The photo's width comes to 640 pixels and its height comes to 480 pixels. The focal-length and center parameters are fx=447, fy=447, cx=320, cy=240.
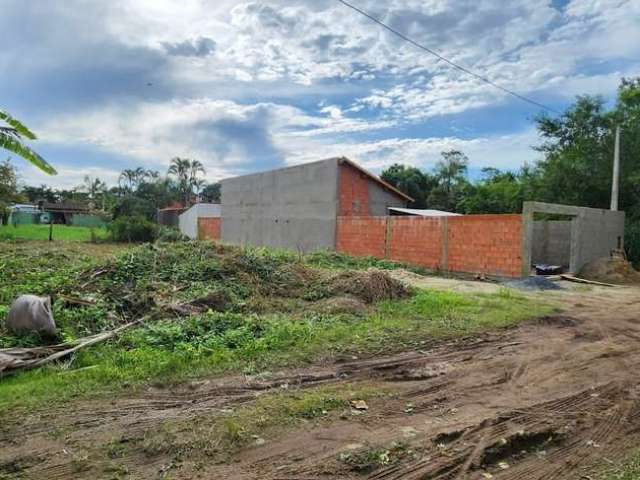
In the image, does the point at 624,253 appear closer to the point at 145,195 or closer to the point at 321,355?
the point at 321,355

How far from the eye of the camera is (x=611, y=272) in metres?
14.0

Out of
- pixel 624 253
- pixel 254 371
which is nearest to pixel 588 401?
pixel 254 371

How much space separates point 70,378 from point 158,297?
295 centimetres

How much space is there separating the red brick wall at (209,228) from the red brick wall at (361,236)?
12.9 metres

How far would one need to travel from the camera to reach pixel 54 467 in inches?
104

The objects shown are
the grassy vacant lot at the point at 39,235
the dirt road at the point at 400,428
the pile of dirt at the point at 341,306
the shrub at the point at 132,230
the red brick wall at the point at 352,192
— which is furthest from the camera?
the shrub at the point at 132,230

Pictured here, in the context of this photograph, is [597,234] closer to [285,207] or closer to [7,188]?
[285,207]

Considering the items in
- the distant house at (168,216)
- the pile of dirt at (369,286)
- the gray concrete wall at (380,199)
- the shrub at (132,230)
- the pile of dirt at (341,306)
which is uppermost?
the gray concrete wall at (380,199)

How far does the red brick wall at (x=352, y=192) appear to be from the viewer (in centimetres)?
2080

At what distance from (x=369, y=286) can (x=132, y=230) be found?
76.3ft

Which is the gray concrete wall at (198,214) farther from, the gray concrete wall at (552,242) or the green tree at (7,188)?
the gray concrete wall at (552,242)

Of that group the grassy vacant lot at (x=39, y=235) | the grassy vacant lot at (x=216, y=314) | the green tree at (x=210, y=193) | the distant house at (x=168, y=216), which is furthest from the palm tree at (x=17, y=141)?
the green tree at (x=210, y=193)

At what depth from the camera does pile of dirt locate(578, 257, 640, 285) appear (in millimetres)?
13750

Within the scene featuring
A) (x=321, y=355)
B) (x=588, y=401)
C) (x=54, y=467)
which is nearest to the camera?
(x=54, y=467)
